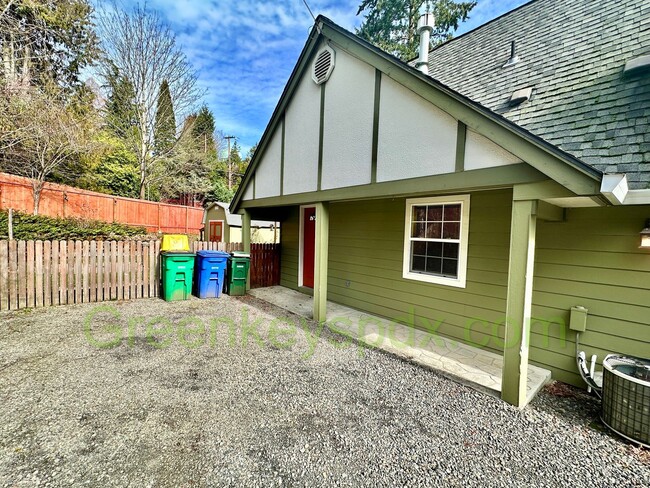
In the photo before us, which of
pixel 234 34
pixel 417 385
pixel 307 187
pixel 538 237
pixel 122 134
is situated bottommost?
pixel 417 385

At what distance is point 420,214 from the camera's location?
5.10 m

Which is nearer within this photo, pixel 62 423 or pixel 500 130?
pixel 62 423

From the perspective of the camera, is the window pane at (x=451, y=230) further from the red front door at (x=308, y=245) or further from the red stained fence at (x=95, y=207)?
the red stained fence at (x=95, y=207)

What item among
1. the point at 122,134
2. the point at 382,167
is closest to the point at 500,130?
the point at 382,167

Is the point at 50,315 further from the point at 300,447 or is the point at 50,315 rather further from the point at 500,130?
the point at 500,130

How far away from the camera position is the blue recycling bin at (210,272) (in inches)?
266

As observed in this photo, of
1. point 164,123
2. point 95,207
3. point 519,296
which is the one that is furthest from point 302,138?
point 164,123

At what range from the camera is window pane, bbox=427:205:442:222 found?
15.8ft

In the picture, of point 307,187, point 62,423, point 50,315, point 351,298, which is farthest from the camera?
point 351,298

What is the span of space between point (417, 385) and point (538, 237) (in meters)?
2.49

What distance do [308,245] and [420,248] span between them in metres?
3.54

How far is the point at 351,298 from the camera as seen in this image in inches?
255

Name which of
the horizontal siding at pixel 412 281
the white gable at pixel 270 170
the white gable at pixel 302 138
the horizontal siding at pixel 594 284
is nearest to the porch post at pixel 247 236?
the white gable at pixel 270 170

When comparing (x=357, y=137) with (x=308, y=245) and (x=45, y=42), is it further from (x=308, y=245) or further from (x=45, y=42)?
(x=45, y=42)
